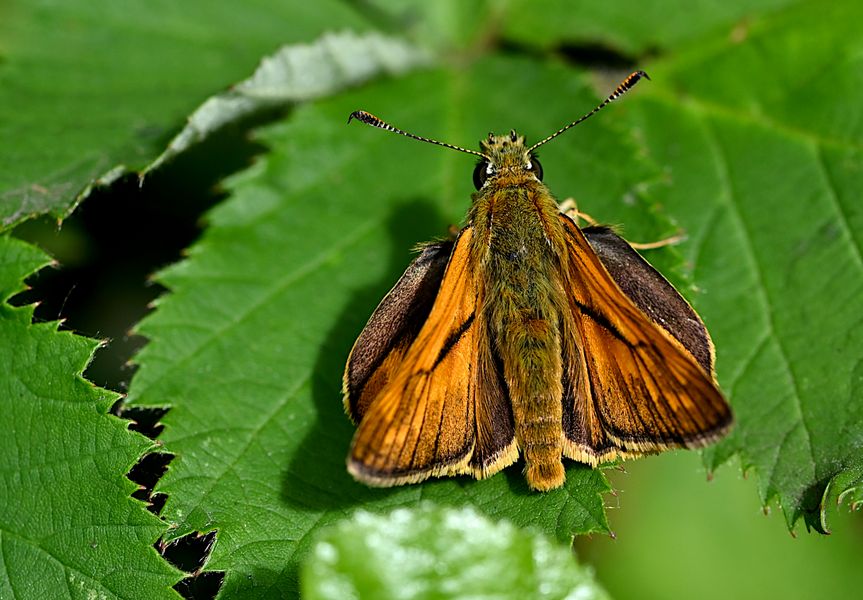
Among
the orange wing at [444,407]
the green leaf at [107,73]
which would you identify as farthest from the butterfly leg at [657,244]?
the green leaf at [107,73]

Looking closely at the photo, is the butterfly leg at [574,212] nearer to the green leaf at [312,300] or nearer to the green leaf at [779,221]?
the green leaf at [312,300]

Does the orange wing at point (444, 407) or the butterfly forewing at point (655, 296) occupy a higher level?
the butterfly forewing at point (655, 296)

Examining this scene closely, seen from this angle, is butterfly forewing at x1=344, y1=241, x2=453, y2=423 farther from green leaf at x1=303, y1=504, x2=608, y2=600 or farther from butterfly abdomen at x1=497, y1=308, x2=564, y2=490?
green leaf at x1=303, y1=504, x2=608, y2=600

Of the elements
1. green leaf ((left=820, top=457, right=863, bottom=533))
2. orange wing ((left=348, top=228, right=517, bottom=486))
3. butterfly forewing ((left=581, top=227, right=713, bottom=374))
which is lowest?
green leaf ((left=820, top=457, right=863, bottom=533))

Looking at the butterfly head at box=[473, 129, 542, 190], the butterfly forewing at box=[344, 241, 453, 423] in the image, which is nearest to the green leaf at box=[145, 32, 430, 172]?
the butterfly head at box=[473, 129, 542, 190]

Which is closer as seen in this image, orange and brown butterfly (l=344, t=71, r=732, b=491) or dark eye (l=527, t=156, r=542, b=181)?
orange and brown butterfly (l=344, t=71, r=732, b=491)

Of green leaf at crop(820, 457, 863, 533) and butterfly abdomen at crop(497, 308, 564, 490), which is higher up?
butterfly abdomen at crop(497, 308, 564, 490)

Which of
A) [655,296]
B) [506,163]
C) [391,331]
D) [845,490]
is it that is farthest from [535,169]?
[845,490]
